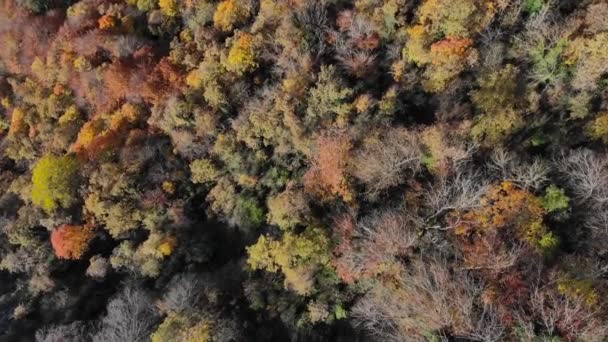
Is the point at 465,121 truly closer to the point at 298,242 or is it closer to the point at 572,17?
the point at 572,17

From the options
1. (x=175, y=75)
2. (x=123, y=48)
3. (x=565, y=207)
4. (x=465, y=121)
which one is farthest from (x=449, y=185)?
(x=123, y=48)

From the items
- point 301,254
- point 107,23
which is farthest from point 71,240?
point 107,23

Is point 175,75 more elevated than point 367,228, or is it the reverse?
point 175,75

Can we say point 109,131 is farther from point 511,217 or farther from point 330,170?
point 511,217

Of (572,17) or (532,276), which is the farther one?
(572,17)

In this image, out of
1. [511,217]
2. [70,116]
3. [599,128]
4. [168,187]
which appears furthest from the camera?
[70,116]

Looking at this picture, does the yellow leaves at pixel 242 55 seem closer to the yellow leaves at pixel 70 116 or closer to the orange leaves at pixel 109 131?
the orange leaves at pixel 109 131
